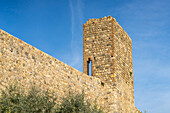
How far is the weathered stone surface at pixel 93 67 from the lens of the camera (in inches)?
416

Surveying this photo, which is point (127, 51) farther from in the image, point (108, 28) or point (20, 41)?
point (20, 41)

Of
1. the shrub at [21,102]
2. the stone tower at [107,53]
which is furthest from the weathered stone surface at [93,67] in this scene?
the shrub at [21,102]

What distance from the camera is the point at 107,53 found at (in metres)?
18.3

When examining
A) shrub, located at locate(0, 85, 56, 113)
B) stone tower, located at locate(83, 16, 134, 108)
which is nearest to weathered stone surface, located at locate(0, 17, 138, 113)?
Result: stone tower, located at locate(83, 16, 134, 108)

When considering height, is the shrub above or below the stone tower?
below

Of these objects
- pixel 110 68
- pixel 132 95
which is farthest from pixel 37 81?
pixel 132 95

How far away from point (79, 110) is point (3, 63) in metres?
3.40

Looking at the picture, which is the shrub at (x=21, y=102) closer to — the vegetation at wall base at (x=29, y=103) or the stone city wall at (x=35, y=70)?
the vegetation at wall base at (x=29, y=103)

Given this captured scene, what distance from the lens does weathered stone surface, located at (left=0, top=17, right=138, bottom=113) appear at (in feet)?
34.7

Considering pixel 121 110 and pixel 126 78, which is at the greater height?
pixel 126 78

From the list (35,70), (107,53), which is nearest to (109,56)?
(107,53)

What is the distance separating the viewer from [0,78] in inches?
384

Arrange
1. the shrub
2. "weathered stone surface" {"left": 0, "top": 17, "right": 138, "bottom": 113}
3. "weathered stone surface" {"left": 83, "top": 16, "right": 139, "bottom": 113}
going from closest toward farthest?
the shrub → "weathered stone surface" {"left": 0, "top": 17, "right": 138, "bottom": 113} → "weathered stone surface" {"left": 83, "top": 16, "right": 139, "bottom": 113}

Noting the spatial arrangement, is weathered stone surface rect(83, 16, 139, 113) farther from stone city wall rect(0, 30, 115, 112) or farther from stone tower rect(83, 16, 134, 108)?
stone city wall rect(0, 30, 115, 112)
